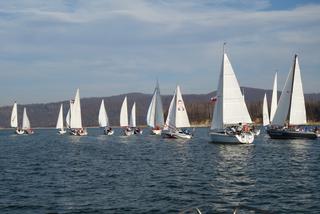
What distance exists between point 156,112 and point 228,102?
3660 centimetres

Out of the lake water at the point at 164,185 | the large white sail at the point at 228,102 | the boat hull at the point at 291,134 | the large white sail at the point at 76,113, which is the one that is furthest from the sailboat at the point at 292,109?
the large white sail at the point at 76,113

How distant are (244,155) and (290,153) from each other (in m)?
5.49

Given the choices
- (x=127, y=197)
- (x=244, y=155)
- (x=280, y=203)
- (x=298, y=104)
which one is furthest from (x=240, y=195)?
(x=298, y=104)

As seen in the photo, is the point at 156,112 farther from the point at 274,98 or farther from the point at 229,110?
the point at 229,110

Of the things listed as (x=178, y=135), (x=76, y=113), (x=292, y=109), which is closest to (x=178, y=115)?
(x=178, y=135)

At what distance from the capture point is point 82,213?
2488cm

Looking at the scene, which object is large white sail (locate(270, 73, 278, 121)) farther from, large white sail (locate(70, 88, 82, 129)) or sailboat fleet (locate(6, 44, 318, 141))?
large white sail (locate(70, 88, 82, 129))

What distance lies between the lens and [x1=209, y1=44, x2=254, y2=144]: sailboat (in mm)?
69062

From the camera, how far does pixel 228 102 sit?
228ft

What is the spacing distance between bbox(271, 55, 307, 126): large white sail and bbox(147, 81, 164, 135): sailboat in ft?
88.8

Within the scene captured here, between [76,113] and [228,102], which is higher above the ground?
[228,102]

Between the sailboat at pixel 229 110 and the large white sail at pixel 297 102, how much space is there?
1316cm

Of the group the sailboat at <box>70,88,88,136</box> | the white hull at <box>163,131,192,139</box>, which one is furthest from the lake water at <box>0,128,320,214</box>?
the sailboat at <box>70,88,88,136</box>

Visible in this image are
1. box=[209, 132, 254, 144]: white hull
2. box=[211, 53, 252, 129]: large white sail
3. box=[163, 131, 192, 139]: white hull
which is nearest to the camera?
box=[209, 132, 254, 144]: white hull
